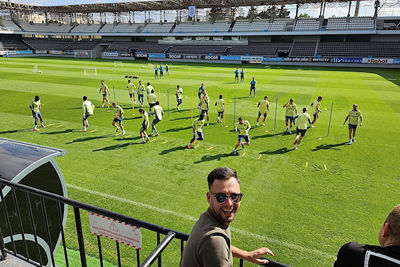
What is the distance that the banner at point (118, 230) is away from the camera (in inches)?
139

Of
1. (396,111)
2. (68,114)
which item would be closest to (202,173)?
(68,114)

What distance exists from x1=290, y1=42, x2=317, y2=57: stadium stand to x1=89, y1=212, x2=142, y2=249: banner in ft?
184

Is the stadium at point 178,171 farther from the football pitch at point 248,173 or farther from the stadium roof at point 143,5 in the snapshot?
the stadium roof at point 143,5

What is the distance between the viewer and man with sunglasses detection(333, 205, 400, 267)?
80.6 inches

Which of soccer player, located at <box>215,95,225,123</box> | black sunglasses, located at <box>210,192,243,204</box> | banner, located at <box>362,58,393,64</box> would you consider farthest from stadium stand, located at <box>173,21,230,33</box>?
black sunglasses, located at <box>210,192,243,204</box>

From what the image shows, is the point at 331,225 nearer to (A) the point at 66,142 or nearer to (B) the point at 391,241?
(B) the point at 391,241

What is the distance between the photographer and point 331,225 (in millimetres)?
7109

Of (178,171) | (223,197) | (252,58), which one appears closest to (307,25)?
(252,58)

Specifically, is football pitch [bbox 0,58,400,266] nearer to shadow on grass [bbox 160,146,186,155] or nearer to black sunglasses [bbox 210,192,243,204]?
shadow on grass [bbox 160,146,186,155]

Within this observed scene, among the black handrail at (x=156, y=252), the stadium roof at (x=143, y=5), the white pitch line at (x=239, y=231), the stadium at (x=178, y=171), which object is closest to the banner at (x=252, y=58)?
the stadium roof at (x=143, y=5)

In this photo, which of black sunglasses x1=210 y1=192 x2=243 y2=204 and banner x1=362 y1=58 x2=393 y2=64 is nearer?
black sunglasses x1=210 y1=192 x2=243 y2=204

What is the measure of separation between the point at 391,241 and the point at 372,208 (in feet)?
22.4

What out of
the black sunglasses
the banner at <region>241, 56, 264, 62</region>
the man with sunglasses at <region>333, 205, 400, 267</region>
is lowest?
the man with sunglasses at <region>333, 205, 400, 267</region>

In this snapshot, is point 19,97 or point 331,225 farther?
point 19,97
